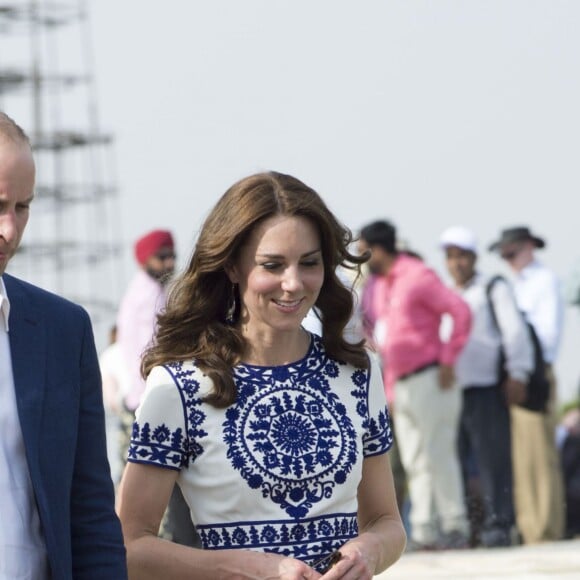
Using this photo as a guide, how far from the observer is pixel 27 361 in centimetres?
364

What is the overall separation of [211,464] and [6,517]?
2.42ft

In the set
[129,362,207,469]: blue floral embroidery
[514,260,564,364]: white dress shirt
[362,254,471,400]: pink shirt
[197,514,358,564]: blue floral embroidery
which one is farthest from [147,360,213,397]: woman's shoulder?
[514,260,564,364]: white dress shirt

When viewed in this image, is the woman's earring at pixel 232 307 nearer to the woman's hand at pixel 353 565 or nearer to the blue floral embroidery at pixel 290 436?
the blue floral embroidery at pixel 290 436

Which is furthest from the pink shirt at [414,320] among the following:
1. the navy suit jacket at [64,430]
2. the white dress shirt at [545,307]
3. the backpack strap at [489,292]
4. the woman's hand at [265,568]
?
the navy suit jacket at [64,430]

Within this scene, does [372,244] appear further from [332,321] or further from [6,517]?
[6,517]

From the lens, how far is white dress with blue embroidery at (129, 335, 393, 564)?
418 centimetres

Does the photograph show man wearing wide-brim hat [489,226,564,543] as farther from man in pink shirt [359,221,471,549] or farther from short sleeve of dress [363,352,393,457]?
short sleeve of dress [363,352,393,457]

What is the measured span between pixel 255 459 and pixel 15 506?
77 cm

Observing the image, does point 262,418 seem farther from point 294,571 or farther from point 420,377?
point 420,377

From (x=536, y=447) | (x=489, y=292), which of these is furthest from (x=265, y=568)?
(x=536, y=447)

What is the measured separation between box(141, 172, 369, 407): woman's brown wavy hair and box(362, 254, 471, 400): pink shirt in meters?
5.73

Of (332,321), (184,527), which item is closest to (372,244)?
(184,527)

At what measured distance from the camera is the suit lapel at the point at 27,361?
356 cm

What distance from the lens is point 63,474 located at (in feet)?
11.9
